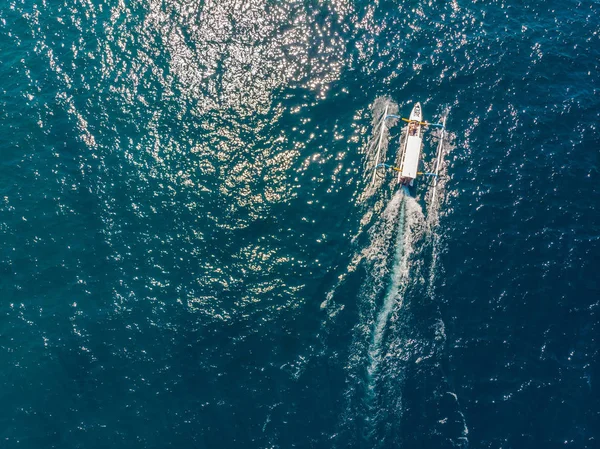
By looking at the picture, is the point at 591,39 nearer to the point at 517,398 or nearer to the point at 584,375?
the point at 584,375

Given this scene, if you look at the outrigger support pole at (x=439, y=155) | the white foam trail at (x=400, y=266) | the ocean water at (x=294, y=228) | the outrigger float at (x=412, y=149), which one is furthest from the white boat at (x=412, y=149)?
the outrigger support pole at (x=439, y=155)

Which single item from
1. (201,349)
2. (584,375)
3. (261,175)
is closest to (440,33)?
Result: (261,175)

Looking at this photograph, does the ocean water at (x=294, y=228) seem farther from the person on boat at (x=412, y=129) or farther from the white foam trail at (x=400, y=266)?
the person on boat at (x=412, y=129)

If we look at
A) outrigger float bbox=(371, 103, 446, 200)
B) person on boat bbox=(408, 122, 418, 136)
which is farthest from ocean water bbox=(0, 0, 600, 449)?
person on boat bbox=(408, 122, 418, 136)

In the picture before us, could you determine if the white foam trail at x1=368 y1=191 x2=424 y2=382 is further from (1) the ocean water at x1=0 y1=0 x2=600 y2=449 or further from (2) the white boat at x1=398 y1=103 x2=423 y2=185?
(2) the white boat at x1=398 y1=103 x2=423 y2=185

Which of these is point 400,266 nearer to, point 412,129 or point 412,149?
point 412,149

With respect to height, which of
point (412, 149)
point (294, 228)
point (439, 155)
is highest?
point (439, 155)

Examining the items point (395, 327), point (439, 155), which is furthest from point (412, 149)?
point (395, 327)

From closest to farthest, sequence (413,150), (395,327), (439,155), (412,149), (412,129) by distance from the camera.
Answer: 1. (395,327)
2. (413,150)
3. (412,149)
4. (439,155)
5. (412,129)
